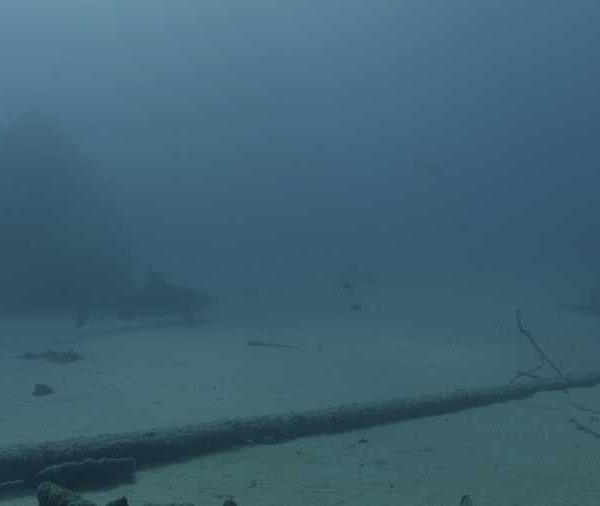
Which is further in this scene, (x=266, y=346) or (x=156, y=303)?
(x=156, y=303)

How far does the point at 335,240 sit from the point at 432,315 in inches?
1463

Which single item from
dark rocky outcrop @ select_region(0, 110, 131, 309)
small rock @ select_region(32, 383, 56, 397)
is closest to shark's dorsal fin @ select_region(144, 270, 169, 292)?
dark rocky outcrop @ select_region(0, 110, 131, 309)

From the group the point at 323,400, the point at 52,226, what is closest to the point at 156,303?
the point at 52,226

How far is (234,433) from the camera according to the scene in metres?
8.17

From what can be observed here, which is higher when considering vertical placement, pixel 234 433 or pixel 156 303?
pixel 156 303

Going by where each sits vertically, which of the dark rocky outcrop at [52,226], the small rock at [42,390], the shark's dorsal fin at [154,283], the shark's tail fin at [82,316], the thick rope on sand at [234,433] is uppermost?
the dark rocky outcrop at [52,226]

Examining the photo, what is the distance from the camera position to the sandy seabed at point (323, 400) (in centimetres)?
699

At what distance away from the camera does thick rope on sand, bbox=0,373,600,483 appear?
23.1 feet

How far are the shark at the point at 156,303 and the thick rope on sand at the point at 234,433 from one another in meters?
10.1

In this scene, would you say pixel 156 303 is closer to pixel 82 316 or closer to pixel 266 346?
pixel 82 316

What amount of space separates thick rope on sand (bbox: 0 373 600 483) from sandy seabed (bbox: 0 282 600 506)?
0.17 meters

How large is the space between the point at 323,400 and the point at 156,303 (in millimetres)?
9679

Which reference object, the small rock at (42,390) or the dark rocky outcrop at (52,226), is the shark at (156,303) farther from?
the small rock at (42,390)

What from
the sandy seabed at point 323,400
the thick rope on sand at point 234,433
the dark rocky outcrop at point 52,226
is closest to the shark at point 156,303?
the sandy seabed at point 323,400
